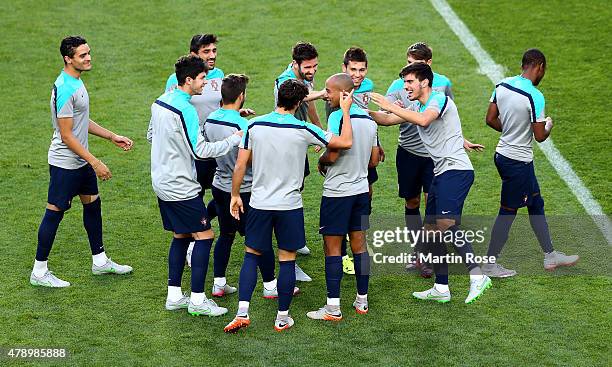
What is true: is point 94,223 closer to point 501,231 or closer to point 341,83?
point 341,83

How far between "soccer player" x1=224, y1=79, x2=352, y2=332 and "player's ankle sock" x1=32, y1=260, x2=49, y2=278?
1.84 m

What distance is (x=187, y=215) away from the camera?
27.3ft

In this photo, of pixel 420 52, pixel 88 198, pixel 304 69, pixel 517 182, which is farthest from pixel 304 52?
pixel 88 198

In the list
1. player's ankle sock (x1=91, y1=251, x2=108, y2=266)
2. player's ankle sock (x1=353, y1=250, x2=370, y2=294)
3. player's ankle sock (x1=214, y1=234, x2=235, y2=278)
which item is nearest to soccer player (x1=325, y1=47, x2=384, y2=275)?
player's ankle sock (x1=353, y1=250, x2=370, y2=294)

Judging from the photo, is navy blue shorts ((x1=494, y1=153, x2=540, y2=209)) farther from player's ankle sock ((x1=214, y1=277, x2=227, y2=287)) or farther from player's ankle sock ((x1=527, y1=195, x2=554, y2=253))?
player's ankle sock ((x1=214, y1=277, x2=227, y2=287))

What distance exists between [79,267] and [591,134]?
6015 millimetres

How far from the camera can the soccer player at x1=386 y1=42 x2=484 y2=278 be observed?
362 inches

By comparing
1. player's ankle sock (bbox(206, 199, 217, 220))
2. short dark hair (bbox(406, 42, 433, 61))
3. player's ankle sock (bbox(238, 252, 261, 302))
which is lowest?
player's ankle sock (bbox(238, 252, 261, 302))

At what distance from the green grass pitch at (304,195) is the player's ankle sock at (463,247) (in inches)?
9.0

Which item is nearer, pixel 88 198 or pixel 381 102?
pixel 381 102

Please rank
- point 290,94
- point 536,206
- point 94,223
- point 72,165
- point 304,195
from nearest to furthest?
1. point 290,94
2. point 72,165
3. point 94,223
4. point 536,206
5. point 304,195

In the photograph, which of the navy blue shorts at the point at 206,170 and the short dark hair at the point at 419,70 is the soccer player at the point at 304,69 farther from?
the navy blue shorts at the point at 206,170

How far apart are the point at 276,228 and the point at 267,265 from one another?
0.61 m

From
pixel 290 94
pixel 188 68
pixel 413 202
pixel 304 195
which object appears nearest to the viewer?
pixel 290 94
